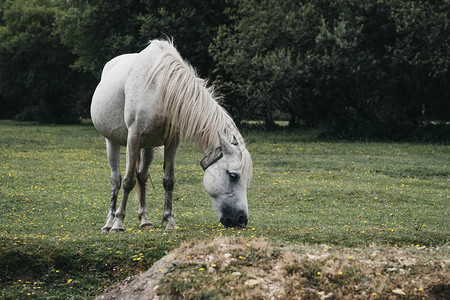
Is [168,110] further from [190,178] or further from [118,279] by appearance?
[190,178]

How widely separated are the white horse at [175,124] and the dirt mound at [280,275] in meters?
1.59

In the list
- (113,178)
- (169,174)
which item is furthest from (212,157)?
Answer: (113,178)

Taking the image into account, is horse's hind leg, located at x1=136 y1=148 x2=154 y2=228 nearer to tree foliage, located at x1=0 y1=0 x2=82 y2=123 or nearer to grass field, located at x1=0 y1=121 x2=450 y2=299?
grass field, located at x1=0 y1=121 x2=450 y2=299

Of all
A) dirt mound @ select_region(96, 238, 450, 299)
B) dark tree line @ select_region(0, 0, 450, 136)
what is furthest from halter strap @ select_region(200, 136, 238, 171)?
dark tree line @ select_region(0, 0, 450, 136)

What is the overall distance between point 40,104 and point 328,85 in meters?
32.3

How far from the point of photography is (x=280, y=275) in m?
5.42

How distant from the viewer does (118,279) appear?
6551 mm

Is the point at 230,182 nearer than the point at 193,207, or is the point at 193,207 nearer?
the point at 230,182

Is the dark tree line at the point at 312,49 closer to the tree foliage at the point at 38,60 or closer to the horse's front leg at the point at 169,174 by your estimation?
the tree foliage at the point at 38,60

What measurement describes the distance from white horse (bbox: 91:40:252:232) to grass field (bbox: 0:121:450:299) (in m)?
0.54

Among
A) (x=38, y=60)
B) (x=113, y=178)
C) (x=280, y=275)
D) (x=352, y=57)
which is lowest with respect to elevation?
(x=280, y=275)

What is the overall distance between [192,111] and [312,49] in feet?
64.2

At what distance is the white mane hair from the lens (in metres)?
7.69

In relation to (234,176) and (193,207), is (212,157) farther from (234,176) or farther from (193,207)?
(193,207)
